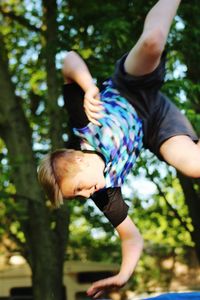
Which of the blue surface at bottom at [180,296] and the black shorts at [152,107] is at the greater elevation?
the black shorts at [152,107]

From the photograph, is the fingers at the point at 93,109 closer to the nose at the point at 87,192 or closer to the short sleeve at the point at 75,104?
the short sleeve at the point at 75,104

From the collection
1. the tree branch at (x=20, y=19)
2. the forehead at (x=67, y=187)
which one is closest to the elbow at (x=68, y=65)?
the forehead at (x=67, y=187)

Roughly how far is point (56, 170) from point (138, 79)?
581mm

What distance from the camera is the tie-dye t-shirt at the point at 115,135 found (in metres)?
→ 2.80

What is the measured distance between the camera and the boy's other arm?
2.64m

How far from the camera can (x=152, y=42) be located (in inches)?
104

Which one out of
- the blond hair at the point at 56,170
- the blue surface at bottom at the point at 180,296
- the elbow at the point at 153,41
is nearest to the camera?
the elbow at the point at 153,41

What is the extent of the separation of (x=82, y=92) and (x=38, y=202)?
158 inches

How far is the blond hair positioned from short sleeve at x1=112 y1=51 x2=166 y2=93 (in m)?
0.40

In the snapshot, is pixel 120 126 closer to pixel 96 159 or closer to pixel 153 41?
pixel 96 159

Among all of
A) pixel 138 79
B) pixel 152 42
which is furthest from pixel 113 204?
pixel 152 42

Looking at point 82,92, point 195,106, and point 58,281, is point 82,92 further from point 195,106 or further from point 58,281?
point 195,106

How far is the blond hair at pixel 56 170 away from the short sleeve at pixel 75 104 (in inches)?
6.8

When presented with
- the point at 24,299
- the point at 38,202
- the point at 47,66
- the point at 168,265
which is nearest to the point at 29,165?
the point at 38,202
